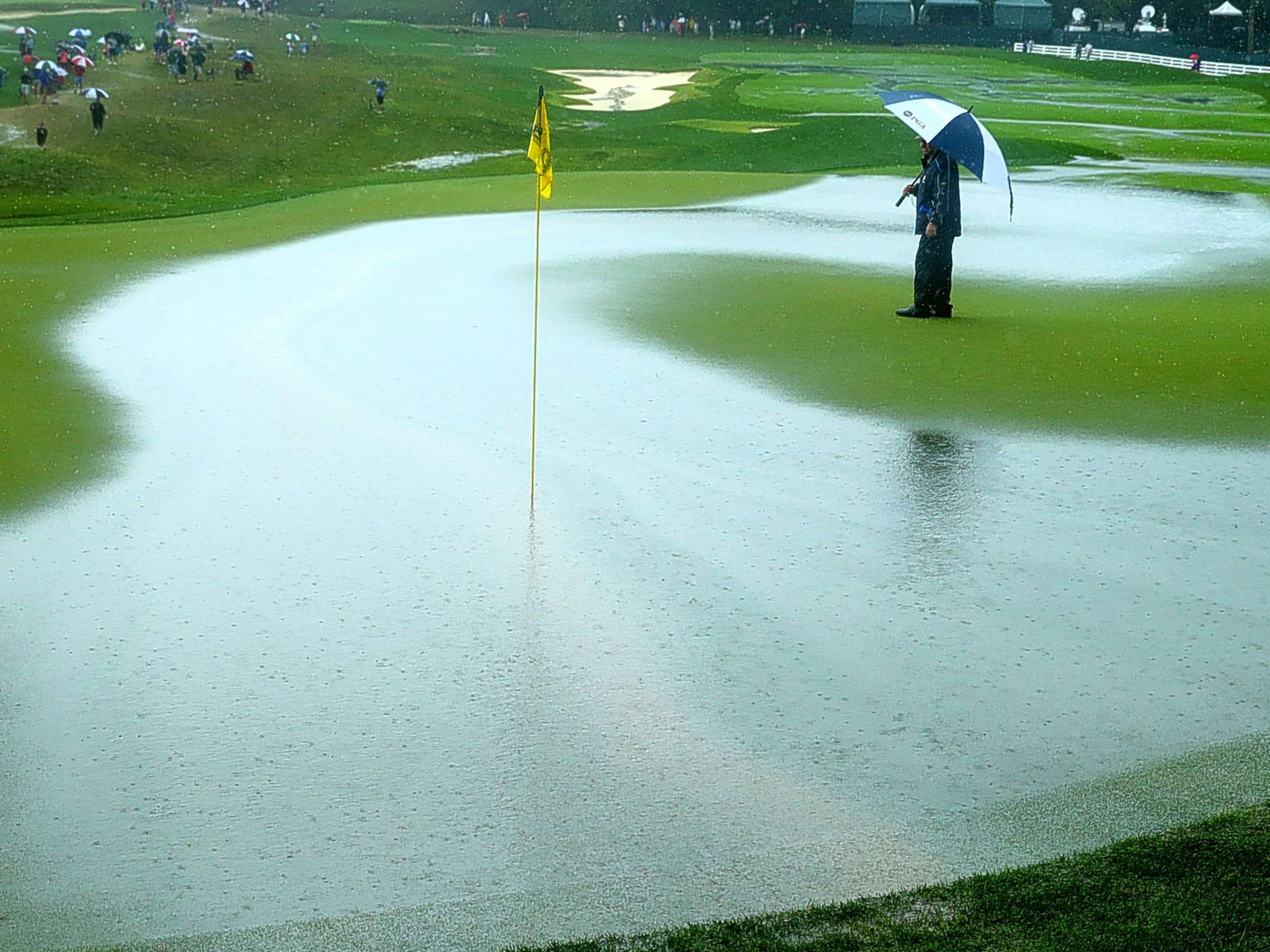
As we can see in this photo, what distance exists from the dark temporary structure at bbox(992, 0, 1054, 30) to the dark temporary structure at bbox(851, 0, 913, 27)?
4.89 metres

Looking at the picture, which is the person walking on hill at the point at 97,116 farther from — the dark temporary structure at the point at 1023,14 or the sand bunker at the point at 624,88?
the dark temporary structure at the point at 1023,14

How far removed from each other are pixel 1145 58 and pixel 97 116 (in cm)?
5697

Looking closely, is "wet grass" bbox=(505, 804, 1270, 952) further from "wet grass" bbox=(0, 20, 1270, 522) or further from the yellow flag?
"wet grass" bbox=(0, 20, 1270, 522)

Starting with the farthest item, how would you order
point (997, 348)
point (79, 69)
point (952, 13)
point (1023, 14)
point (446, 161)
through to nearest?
point (952, 13)
point (1023, 14)
point (79, 69)
point (446, 161)
point (997, 348)

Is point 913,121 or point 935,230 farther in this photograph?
point 935,230

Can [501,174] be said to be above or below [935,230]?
below

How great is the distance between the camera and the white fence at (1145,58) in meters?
67.6

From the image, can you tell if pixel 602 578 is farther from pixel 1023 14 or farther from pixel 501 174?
pixel 1023 14

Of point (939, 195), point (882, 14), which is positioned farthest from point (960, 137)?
point (882, 14)

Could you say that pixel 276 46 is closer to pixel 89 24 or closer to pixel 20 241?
pixel 89 24

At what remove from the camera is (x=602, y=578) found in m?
8.24

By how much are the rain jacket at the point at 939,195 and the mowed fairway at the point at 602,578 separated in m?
0.94

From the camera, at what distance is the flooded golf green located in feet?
17.8

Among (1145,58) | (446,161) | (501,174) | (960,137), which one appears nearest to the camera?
(960,137)
